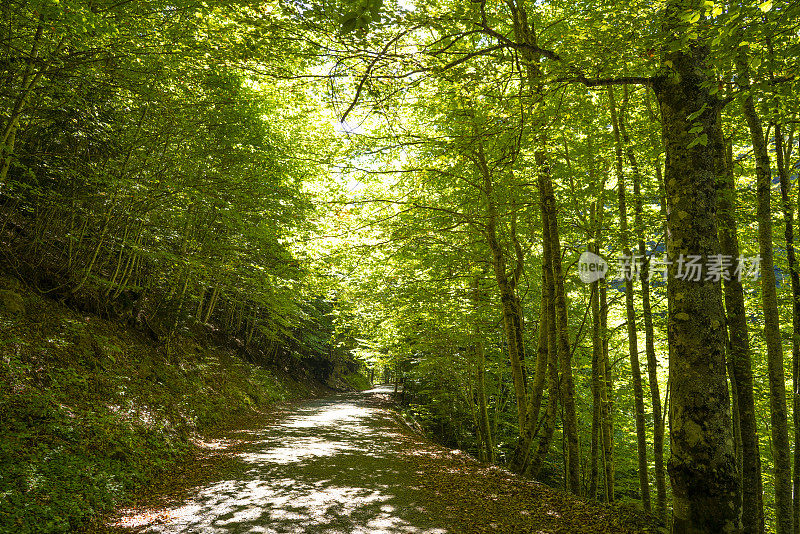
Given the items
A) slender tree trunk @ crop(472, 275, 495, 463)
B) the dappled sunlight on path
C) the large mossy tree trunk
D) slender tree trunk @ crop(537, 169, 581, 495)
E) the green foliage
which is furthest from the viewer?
slender tree trunk @ crop(472, 275, 495, 463)

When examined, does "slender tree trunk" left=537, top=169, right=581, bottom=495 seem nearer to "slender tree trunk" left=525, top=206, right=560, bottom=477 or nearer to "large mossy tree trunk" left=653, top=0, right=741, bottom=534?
"slender tree trunk" left=525, top=206, right=560, bottom=477

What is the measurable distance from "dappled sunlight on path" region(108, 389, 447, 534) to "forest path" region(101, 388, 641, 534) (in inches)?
0.6

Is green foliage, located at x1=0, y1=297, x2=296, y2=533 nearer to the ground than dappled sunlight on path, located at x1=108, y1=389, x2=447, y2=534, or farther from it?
farther from it

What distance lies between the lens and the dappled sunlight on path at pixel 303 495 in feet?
16.4

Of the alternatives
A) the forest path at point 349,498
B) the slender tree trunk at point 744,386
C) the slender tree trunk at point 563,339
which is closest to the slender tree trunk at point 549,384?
the slender tree trunk at point 563,339

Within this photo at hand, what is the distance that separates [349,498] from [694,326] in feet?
17.1

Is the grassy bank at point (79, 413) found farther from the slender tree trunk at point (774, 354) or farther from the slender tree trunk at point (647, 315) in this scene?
the slender tree trunk at point (774, 354)

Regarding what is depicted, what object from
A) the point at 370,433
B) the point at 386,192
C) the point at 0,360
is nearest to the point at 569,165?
the point at 386,192

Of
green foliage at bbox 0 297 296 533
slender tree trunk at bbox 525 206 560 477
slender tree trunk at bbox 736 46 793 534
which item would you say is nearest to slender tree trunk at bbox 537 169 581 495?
slender tree trunk at bbox 525 206 560 477

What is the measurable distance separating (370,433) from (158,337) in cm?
697

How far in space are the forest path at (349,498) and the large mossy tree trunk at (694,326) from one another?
230cm

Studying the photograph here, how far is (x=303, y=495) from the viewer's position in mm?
6117

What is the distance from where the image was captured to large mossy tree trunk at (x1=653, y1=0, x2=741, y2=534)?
3.16 m

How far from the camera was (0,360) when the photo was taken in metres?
6.09
